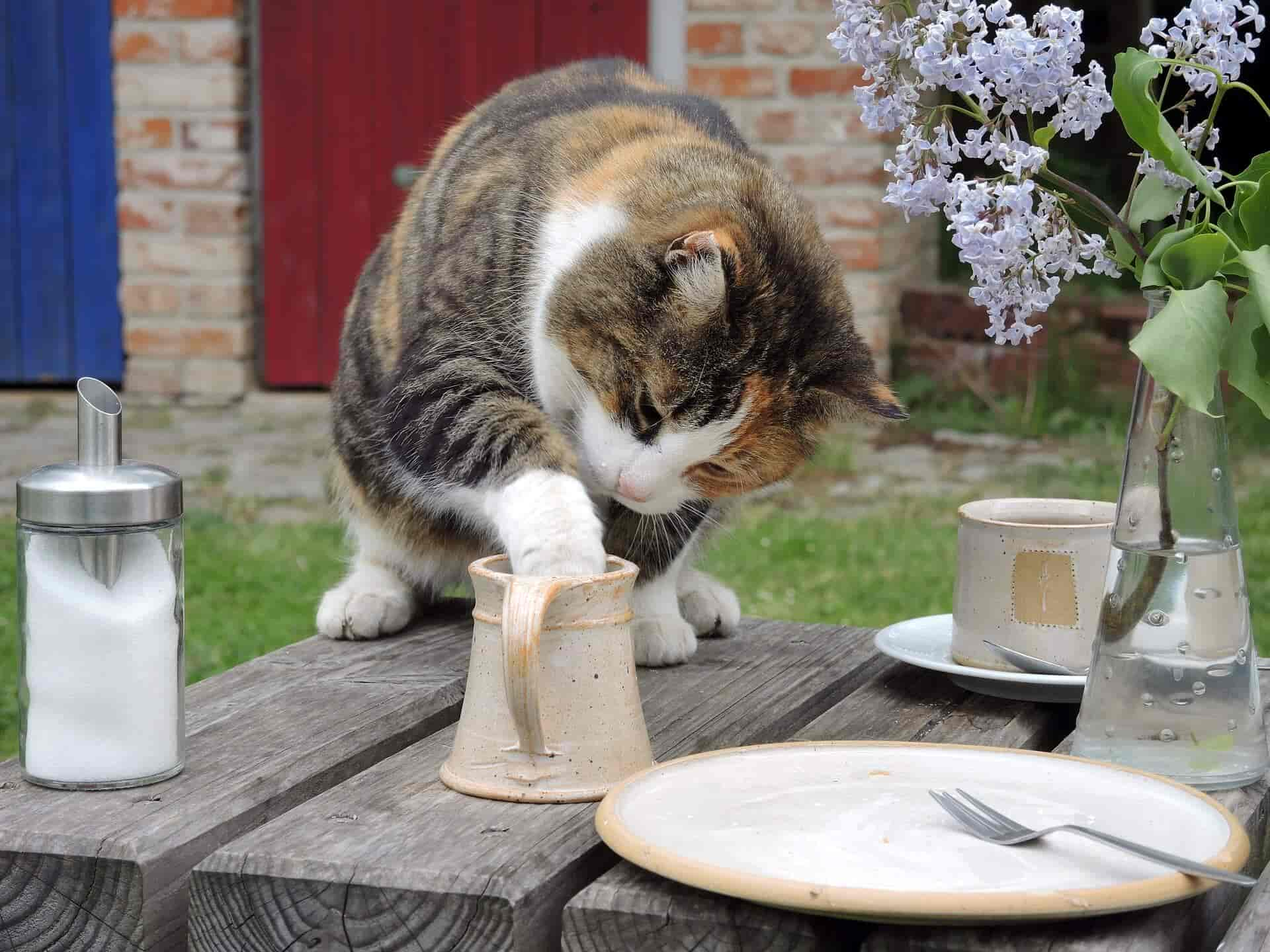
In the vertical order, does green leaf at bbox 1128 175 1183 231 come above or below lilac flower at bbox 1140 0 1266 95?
below

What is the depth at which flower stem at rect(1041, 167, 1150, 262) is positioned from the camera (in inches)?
42.6

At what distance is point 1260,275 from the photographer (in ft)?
3.21

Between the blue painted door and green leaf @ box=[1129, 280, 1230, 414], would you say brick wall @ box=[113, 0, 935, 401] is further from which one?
green leaf @ box=[1129, 280, 1230, 414]

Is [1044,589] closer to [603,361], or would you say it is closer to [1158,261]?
[1158,261]

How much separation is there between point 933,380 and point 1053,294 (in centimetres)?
366

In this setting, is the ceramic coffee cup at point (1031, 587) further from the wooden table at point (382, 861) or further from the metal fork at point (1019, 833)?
the metal fork at point (1019, 833)

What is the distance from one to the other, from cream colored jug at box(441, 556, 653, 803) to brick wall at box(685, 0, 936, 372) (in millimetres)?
3480

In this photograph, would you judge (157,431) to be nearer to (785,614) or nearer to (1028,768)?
(785,614)

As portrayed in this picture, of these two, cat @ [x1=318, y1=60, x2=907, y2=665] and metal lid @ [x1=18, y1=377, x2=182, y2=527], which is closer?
metal lid @ [x1=18, y1=377, x2=182, y2=527]

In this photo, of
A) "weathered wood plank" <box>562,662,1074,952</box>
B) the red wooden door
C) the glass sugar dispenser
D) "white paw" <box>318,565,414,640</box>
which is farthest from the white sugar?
the red wooden door

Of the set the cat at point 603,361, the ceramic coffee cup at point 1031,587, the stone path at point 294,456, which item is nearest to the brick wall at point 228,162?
the stone path at point 294,456

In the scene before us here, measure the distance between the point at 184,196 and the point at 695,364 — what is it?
362 cm

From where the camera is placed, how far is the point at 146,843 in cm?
98

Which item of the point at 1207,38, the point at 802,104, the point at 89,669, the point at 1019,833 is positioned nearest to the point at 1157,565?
the point at 1019,833
